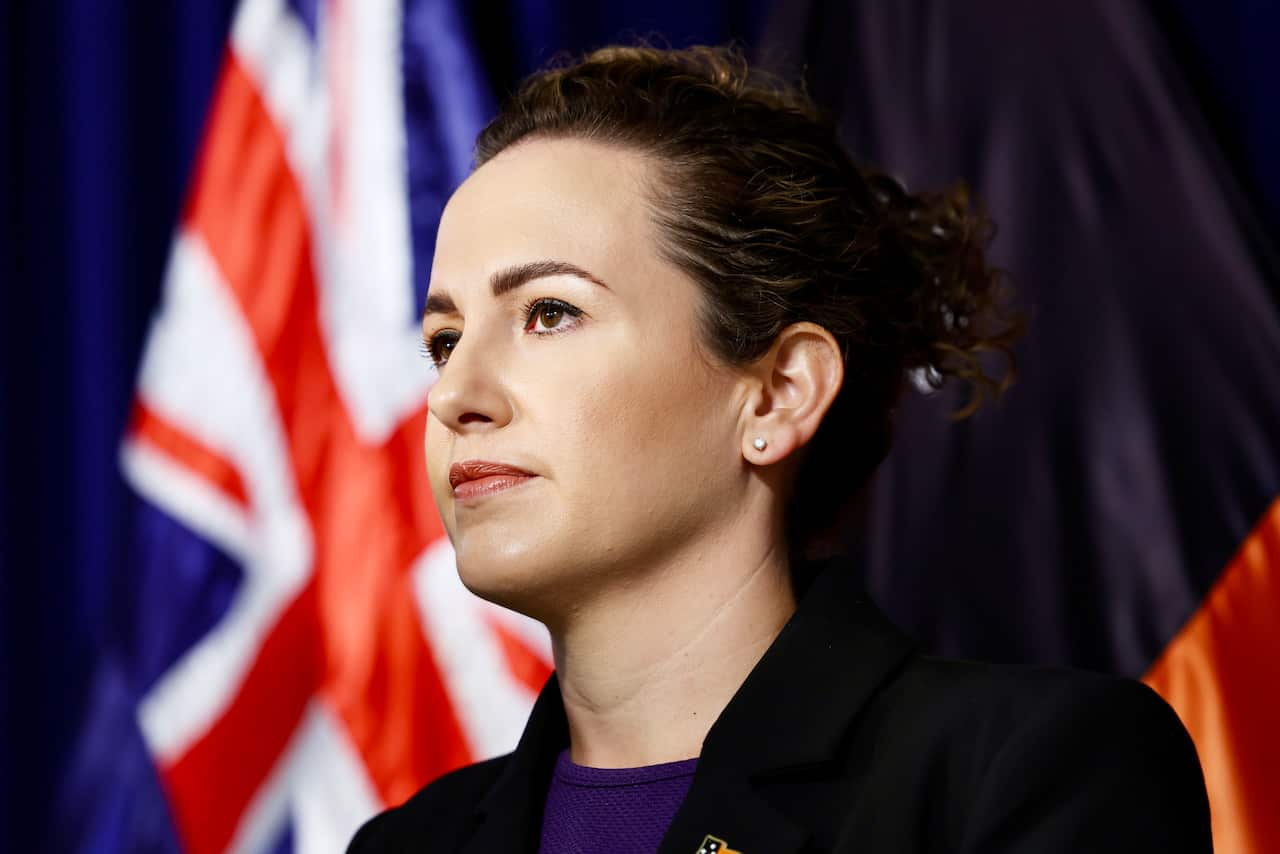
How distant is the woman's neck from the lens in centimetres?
126

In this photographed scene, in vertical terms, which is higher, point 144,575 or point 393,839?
point 144,575

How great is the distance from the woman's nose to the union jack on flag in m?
0.70

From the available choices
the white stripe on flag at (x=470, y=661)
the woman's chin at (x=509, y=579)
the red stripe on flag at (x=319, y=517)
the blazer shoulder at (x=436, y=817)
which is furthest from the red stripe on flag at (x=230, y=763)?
the woman's chin at (x=509, y=579)

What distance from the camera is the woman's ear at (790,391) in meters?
1.30

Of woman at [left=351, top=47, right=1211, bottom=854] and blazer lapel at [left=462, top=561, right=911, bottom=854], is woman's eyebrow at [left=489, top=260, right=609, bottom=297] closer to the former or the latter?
woman at [left=351, top=47, right=1211, bottom=854]

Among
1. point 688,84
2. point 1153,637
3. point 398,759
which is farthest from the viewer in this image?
point 398,759

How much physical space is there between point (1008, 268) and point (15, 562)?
1.38m

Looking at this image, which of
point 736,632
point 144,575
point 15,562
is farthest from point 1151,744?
point 15,562

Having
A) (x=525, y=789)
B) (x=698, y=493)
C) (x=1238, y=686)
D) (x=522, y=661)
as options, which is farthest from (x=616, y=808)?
(x=1238, y=686)

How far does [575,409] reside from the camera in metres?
1.22

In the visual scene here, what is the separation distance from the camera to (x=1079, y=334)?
1.77 meters

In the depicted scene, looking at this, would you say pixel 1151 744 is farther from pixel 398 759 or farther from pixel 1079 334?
pixel 398 759

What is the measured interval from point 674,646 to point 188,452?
99cm

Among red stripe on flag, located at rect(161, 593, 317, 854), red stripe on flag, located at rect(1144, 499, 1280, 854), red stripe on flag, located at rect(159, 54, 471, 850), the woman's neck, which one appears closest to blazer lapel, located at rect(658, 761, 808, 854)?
the woman's neck
